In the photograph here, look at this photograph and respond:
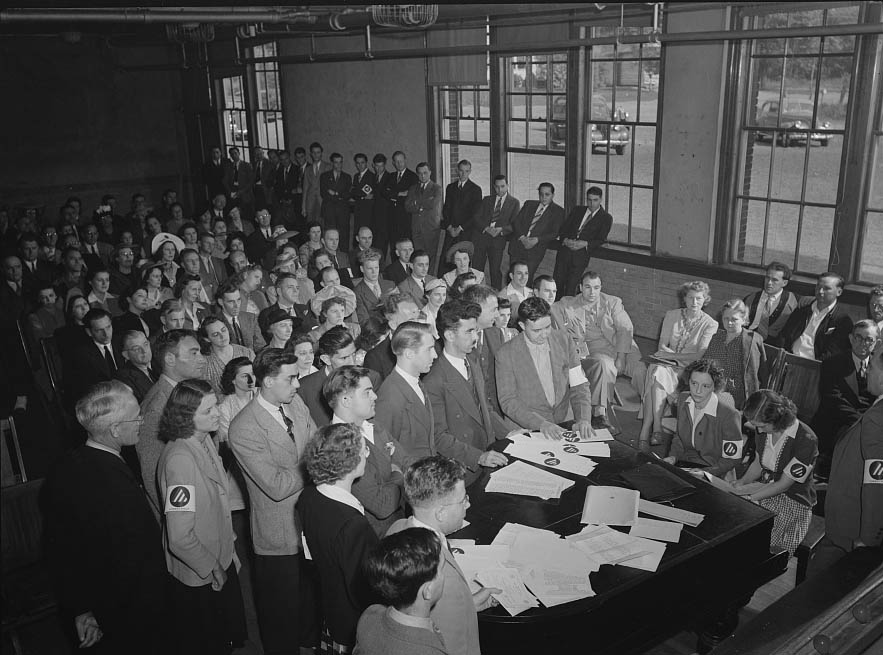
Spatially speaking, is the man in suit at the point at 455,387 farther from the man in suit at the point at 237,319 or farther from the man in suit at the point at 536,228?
the man in suit at the point at 536,228

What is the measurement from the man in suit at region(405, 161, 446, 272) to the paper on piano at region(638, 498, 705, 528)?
25.6ft

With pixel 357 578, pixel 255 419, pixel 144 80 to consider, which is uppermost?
pixel 144 80

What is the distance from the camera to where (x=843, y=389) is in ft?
17.8

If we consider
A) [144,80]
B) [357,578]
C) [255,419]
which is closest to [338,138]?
[144,80]

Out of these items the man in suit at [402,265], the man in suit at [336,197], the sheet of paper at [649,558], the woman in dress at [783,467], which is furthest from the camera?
the man in suit at [336,197]

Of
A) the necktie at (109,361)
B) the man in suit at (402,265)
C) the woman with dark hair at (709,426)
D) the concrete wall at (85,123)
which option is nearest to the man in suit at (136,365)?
the necktie at (109,361)

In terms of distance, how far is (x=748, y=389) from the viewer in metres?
5.89

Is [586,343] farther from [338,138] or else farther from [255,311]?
[338,138]

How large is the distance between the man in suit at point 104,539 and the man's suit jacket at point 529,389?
2196mm

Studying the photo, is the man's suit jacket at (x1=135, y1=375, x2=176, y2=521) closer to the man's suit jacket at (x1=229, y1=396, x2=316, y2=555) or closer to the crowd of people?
the crowd of people

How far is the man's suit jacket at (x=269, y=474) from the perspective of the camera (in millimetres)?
3484

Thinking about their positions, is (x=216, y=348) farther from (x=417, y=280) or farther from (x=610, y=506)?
(x=610, y=506)

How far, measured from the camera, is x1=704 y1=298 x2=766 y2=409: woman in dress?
19.2 feet

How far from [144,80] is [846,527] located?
16836 millimetres
